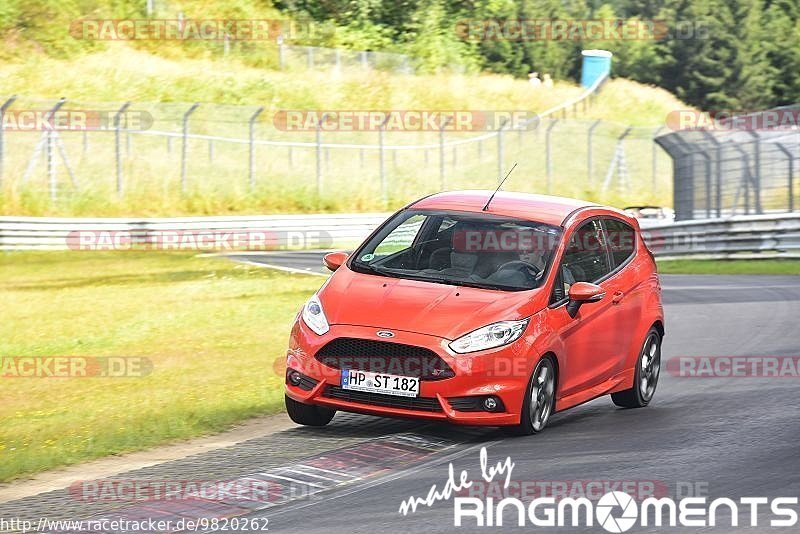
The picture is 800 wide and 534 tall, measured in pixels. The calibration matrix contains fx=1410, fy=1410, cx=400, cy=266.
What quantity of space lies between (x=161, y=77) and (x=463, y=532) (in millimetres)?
45436

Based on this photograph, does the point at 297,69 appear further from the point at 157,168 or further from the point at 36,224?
the point at 36,224

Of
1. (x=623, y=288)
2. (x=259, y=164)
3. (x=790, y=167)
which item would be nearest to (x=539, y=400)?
(x=623, y=288)

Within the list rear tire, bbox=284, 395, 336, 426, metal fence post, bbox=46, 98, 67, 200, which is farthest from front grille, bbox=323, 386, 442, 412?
metal fence post, bbox=46, 98, 67, 200

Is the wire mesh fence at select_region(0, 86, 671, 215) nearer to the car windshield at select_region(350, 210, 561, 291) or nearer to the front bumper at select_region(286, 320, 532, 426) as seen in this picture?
the car windshield at select_region(350, 210, 561, 291)

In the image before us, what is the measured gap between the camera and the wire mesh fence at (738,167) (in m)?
29.5

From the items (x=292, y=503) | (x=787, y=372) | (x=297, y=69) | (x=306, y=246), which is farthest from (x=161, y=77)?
(x=292, y=503)

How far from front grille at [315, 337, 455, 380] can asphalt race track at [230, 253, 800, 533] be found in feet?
1.81

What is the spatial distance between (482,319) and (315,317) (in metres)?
1.20

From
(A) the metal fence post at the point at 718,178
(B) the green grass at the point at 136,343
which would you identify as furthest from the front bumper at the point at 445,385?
(A) the metal fence post at the point at 718,178

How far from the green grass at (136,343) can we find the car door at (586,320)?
2672 mm

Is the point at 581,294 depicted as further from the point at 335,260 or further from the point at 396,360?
the point at 335,260

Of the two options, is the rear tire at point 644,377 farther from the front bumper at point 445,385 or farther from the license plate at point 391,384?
the license plate at point 391,384

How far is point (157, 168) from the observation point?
3741 centimetres

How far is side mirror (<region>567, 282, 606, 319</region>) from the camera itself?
10.1 metres
